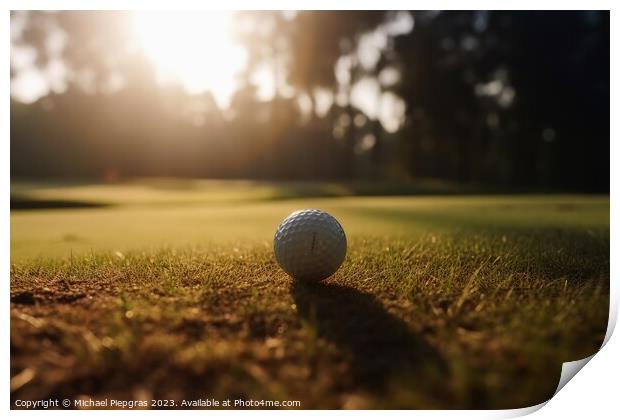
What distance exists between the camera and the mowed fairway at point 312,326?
176 cm

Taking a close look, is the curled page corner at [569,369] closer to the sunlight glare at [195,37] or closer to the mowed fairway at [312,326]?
the mowed fairway at [312,326]

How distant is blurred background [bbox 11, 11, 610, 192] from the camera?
17.8ft

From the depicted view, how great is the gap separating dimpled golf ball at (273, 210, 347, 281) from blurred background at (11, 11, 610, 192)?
7.61ft

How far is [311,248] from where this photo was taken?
272 centimetres

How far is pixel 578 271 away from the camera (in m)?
2.96

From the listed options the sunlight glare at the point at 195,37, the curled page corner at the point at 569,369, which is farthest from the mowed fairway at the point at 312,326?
the sunlight glare at the point at 195,37

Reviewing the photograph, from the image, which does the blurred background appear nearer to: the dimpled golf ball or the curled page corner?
the dimpled golf ball

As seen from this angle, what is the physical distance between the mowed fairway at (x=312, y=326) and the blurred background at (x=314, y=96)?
2.30m

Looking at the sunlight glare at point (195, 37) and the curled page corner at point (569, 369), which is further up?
the sunlight glare at point (195, 37)

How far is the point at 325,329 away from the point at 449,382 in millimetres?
560

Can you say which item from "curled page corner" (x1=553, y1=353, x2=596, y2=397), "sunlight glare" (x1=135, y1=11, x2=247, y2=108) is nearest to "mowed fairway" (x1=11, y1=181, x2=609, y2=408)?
"curled page corner" (x1=553, y1=353, x2=596, y2=397)

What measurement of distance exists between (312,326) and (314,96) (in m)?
16.3
